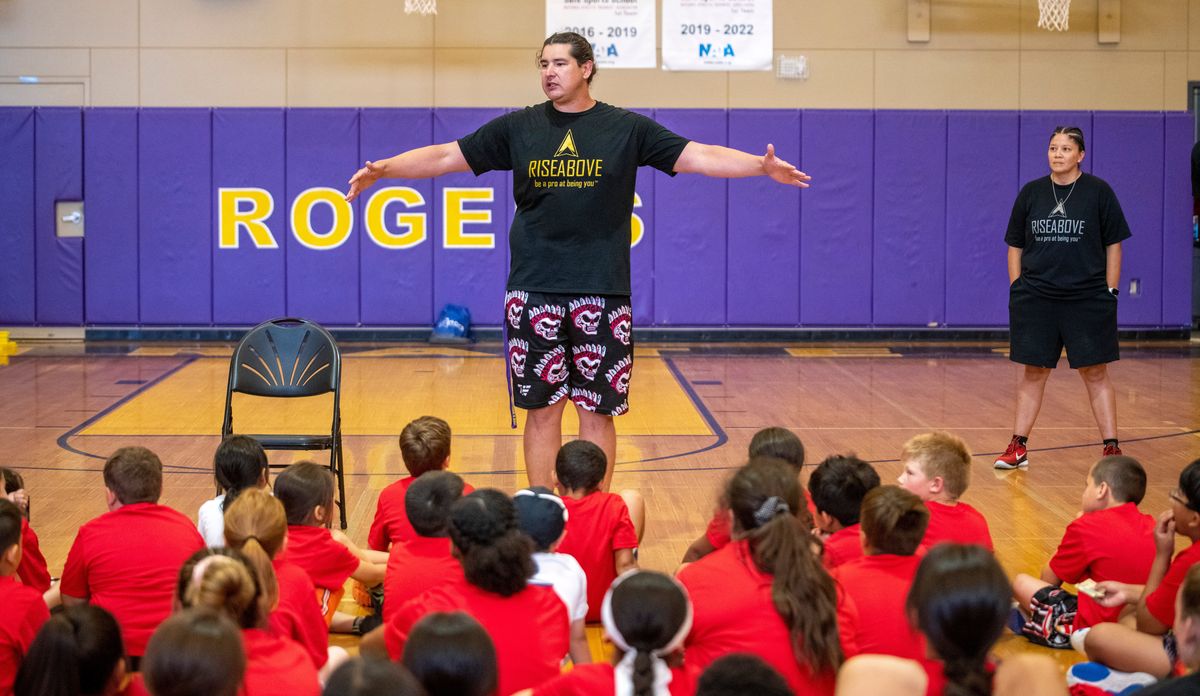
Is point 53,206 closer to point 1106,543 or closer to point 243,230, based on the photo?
point 243,230

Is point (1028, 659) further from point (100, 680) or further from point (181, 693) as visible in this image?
point (100, 680)

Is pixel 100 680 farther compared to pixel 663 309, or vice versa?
pixel 663 309

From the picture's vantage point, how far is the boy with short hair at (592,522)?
392 centimetres

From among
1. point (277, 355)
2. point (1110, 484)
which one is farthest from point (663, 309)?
point (1110, 484)

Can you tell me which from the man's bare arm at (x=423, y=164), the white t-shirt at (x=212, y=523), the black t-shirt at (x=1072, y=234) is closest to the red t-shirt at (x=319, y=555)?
the white t-shirt at (x=212, y=523)

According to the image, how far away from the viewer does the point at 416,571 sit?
344 cm

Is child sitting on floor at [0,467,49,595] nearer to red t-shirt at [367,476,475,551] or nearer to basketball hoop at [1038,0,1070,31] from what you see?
red t-shirt at [367,476,475,551]

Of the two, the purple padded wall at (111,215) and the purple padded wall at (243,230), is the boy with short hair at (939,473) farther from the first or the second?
the purple padded wall at (111,215)

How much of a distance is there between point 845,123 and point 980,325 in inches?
99.9

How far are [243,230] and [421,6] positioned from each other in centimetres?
292

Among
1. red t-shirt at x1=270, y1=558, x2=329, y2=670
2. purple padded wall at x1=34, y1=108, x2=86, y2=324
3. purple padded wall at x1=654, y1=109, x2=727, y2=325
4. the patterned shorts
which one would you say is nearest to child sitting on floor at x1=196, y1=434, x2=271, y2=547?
red t-shirt at x1=270, y1=558, x2=329, y2=670

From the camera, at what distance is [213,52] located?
13.5 metres

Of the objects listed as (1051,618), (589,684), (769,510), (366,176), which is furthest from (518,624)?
(366,176)

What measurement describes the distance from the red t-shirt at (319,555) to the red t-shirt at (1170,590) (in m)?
2.17
